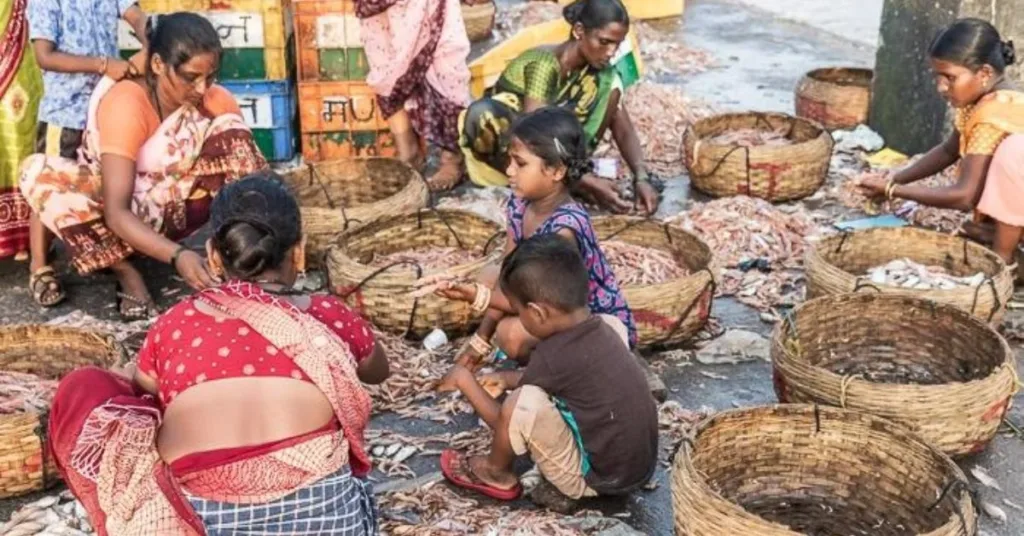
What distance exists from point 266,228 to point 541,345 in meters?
0.96

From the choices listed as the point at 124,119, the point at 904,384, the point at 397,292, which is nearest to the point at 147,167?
the point at 124,119

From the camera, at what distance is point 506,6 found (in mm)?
10742

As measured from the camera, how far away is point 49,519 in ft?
11.2

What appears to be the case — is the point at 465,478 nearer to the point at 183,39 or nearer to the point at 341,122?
the point at 183,39

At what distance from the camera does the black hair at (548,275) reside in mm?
3303

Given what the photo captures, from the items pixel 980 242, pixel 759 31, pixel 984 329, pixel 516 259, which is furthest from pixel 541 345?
pixel 759 31

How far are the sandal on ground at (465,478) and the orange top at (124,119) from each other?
6.22 feet

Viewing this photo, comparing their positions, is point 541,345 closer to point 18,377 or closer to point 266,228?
point 266,228

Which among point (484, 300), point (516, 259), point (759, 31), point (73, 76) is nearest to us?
point (516, 259)

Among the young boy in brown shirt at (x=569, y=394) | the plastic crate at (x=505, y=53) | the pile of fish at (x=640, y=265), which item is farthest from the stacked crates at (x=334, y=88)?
the young boy in brown shirt at (x=569, y=394)

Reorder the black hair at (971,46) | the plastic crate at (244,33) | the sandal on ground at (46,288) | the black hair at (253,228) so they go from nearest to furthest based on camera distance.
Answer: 1. the black hair at (253,228)
2. the black hair at (971,46)
3. the sandal on ground at (46,288)
4. the plastic crate at (244,33)

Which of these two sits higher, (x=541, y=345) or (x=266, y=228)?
(x=266, y=228)

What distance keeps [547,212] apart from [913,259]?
5.86 feet

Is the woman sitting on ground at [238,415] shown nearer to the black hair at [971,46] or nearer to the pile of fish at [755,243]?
the pile of fish at [755,243]
